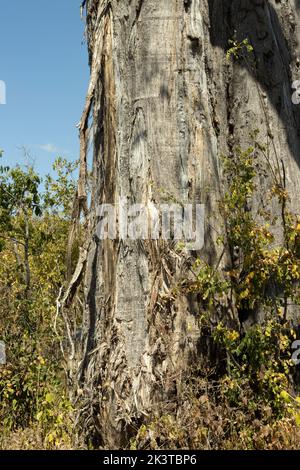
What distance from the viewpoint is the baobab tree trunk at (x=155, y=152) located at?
4.53 metres

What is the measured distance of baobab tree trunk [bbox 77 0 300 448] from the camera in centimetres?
453

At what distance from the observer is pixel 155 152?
4832 mm

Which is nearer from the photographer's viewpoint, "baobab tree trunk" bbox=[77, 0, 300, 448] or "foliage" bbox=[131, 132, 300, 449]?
"foliage" bbox=[131, 132, 300, 449]

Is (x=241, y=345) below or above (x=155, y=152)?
below

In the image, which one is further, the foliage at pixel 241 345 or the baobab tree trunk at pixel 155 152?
the baobab tree trunk at pixel 155 152

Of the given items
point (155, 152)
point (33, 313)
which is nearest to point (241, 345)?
point (155, 152)

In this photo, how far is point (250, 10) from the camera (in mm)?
5957

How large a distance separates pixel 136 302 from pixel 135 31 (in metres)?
2.29

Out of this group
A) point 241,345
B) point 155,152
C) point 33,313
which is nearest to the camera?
point 241,345

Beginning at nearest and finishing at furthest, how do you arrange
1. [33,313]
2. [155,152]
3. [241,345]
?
[241,345], [155,152], [33,313]

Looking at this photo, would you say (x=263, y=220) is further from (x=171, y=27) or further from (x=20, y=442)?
(x=20, y=442)

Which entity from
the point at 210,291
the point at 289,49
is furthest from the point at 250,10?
the point at 210,291

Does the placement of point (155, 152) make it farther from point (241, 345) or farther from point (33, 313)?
point (33, 313)

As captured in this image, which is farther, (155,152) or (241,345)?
(155,152)
